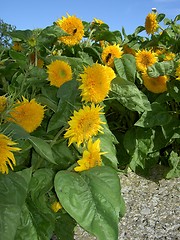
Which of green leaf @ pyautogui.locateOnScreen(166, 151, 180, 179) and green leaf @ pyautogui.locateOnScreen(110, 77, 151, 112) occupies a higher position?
green leaf @ pyautogui.locateOnScreen(110, 77, 151, 112)

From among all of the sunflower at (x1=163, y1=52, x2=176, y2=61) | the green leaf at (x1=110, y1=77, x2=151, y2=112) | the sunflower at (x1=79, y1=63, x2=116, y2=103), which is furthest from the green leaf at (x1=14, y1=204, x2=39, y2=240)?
the sunflower at (x1=163, y1=52, x2=176, y2=61)

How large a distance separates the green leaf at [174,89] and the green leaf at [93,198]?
4.43 ft

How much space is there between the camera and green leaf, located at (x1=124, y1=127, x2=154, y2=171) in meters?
3.06

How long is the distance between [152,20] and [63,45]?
3.57 feet

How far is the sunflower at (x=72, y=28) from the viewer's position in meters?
2.49

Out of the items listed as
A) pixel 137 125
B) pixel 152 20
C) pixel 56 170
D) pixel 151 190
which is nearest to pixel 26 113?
pixel 56 170

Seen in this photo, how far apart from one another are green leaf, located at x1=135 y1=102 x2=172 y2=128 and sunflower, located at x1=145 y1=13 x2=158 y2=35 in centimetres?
78

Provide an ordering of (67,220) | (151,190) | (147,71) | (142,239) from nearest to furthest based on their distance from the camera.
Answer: (67,220) < (142,239) < (147,71) < (151,190)

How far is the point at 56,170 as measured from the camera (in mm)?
1954

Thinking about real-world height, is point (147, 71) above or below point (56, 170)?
above

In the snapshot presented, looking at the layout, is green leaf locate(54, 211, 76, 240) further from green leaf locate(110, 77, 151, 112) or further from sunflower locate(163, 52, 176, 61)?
sunflower locate(163, 52, 176, 61)

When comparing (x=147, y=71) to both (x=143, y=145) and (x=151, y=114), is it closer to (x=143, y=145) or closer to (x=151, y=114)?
(x=151, y=114)

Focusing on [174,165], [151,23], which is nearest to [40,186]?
[174,165]

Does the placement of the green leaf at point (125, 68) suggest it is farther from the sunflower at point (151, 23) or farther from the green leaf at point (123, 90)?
the sunflower at point (151, 23)
